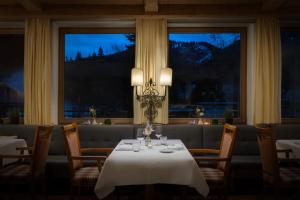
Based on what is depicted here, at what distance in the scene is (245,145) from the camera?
4.86m

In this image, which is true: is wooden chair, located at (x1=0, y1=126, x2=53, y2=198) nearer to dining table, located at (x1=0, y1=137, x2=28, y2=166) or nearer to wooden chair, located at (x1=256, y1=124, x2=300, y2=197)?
dining table, located at (x1=0, y1=137, x2=28, y2=166)

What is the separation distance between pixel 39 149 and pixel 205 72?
3.09 m

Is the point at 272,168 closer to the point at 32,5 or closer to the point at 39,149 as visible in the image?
the point at 39,149

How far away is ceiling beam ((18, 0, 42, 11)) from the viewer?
4.79 meters

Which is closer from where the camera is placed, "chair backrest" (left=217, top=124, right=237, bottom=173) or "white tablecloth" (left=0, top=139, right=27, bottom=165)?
"chair backrest" (left=217, top=124, right=237, bottom=173)

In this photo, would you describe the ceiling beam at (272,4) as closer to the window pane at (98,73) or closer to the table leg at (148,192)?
the window pane at (98,73)

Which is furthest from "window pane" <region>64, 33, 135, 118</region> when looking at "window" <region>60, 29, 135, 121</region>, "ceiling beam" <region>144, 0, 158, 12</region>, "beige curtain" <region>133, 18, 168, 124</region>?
"ceiling beam" <region>144, 0, 158, 12</region>

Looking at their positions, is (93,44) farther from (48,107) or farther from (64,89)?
(48,107)

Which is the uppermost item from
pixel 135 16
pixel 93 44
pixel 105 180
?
pixel 135 16

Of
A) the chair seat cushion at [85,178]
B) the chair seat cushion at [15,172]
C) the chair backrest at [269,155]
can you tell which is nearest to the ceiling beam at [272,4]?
the chair backrest at [269,155]

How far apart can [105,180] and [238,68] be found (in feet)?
11.5

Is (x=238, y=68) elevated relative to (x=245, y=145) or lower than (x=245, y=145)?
elevated

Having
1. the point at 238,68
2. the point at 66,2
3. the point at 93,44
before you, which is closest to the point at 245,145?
the point at 238,68

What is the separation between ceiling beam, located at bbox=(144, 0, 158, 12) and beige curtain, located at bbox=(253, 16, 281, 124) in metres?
1.59
